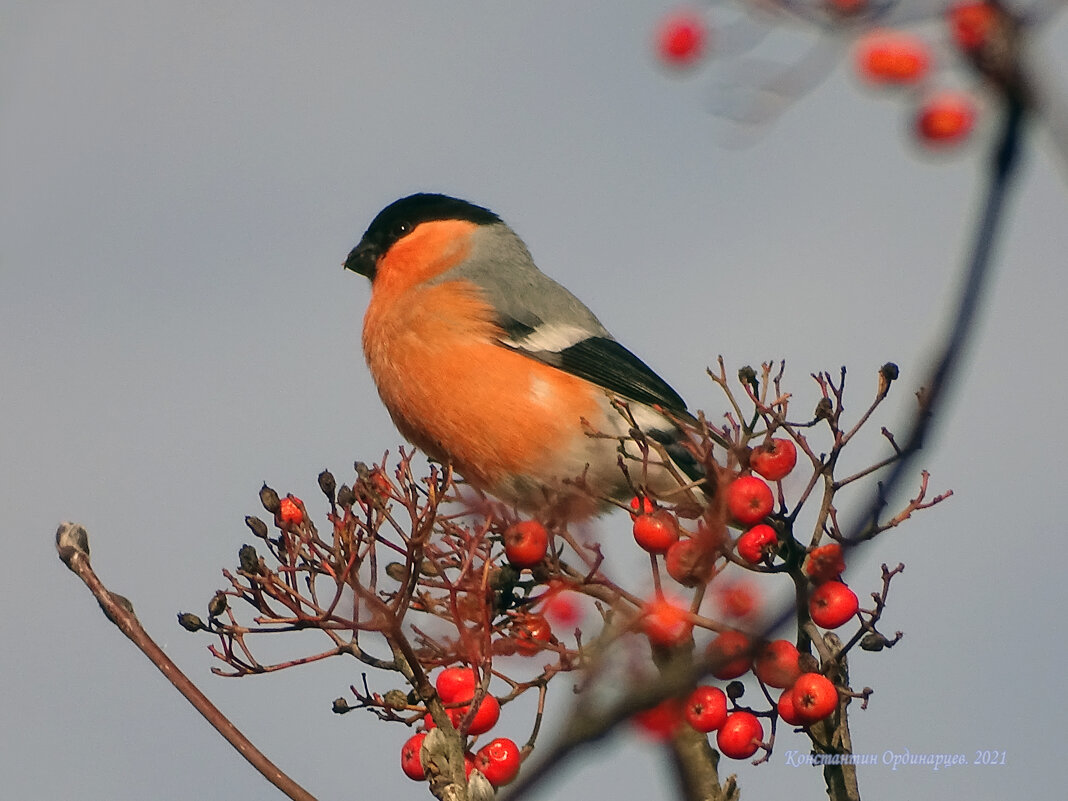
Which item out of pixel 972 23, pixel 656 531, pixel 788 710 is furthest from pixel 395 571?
pixel 972 23

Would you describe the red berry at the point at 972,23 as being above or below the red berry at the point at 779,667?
above

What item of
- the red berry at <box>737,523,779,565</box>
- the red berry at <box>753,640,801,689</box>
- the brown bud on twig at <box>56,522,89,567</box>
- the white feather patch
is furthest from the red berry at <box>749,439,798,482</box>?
the white feather patch

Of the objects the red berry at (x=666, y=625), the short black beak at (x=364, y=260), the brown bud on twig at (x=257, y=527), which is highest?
the short black beak at (x=364, y=260)

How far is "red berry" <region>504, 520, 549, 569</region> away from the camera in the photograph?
3.59m

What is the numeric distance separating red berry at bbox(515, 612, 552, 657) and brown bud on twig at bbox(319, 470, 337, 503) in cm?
58

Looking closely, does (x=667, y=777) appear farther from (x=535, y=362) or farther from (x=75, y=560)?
(x=535, y=362)

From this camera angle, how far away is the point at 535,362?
5.57 metres

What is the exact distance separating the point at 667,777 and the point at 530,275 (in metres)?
4.31

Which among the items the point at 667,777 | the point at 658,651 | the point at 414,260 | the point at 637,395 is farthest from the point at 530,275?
the point at 667,777

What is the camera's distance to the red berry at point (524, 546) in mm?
3594

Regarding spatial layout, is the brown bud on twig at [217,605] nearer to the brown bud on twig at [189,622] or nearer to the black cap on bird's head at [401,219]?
the brown bud on twig at [189,622]

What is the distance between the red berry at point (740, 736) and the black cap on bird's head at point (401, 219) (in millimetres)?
3919

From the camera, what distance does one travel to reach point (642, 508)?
334 centimetres

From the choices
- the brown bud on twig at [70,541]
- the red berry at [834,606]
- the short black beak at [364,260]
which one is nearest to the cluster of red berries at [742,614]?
the red berry at [834,606]
